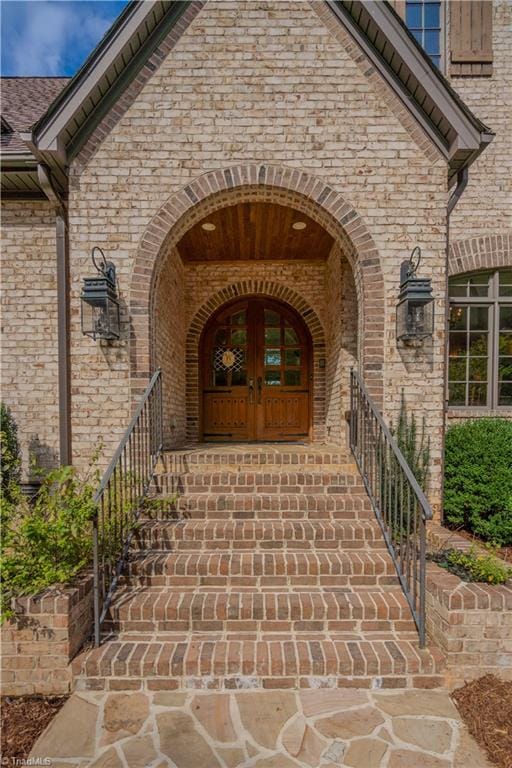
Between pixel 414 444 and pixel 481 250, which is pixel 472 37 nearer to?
pixel 481 250

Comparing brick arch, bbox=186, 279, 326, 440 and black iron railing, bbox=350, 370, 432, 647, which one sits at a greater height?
brick arch, bbox=186, 279, 326, 440

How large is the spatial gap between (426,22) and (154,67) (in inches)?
176

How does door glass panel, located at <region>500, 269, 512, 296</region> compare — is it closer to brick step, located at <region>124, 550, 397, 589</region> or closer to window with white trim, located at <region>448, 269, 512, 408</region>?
window with white trim, located at <region>448, 269, 512, 408</region>

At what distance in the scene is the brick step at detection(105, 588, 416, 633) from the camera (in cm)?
276

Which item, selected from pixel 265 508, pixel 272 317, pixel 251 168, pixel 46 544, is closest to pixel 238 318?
pixel 272 317

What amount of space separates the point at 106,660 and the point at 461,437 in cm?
426

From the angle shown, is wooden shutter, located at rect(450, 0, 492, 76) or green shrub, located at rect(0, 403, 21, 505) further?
wooden shutter, located at rect(450, 0, 492, 76)

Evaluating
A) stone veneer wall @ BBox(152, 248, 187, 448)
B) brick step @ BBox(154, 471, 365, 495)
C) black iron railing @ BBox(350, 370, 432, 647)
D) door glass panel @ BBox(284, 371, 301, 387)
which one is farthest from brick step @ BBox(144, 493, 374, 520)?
door glass panel @ BBox(284, 371, 301, 387)

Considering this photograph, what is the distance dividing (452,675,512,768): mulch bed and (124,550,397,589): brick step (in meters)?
0.81

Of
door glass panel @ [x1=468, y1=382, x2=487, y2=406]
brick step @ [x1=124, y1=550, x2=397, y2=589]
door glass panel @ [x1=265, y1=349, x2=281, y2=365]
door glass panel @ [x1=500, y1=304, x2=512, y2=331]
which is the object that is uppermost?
door glass panel @ [x1=500, y1=304, x2=512, y2=331]

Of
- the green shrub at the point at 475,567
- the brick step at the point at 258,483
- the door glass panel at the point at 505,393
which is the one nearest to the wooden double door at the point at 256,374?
the brick step at the point at 258,483

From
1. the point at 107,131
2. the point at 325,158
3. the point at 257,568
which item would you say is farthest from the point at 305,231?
the point at 257,568

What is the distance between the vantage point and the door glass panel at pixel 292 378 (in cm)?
651

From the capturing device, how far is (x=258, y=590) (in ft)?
9.84
